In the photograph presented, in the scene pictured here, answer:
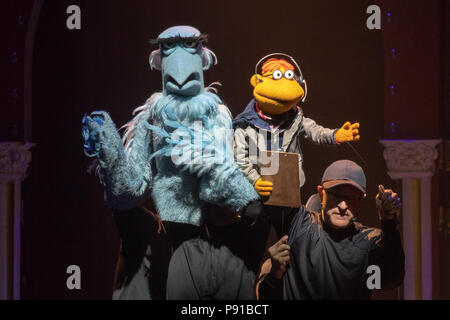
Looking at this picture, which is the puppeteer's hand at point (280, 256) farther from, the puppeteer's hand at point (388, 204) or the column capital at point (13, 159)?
the column capital at point (13, 159)

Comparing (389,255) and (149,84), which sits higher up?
(149,84)

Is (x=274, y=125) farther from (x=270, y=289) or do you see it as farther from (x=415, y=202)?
(x=415, y=202)

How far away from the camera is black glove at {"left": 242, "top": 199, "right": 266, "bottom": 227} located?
3.08m

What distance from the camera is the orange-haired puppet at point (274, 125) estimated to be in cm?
308

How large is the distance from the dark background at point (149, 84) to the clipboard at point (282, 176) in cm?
38

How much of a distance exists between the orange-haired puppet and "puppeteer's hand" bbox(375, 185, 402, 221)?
0.25 m

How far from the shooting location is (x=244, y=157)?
3129 millimetres

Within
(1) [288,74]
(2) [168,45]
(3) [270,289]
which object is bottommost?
(3) [270,289]

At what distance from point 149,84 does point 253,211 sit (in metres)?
0.84

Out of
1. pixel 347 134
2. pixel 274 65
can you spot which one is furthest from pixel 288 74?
pixel 347 134

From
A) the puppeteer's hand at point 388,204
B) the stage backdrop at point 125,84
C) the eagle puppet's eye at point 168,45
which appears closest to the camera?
the puppeteer's hand at point 388,204

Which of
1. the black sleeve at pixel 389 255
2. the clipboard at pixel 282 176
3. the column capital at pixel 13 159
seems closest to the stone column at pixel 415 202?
the black sleeve at pixel 389 255

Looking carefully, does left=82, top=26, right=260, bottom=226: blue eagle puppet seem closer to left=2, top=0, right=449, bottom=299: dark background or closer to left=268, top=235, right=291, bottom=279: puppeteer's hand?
left=268, top=235, right=291, bottom=279: puppeteer's hand

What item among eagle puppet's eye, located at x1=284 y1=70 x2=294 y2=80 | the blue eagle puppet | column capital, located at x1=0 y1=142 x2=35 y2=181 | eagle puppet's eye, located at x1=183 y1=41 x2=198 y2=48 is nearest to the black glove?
the blue eagle puppet
